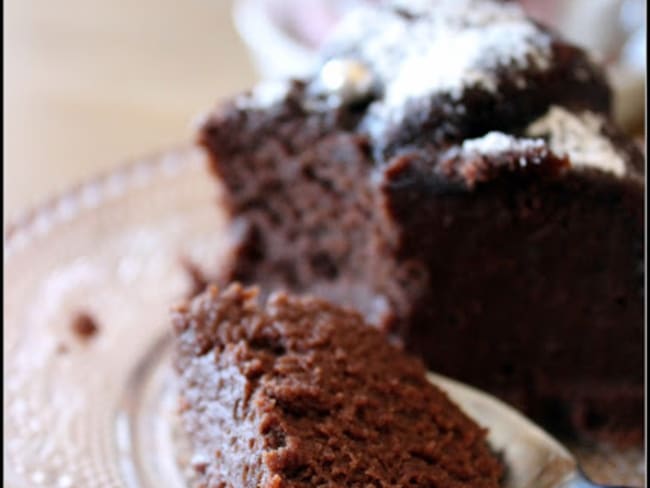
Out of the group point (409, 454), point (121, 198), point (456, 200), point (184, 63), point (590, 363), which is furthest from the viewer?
point (184, 63)

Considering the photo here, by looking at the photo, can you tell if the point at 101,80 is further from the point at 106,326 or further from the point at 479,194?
the point at 479,194

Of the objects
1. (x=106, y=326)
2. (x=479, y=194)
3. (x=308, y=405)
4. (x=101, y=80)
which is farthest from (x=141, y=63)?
(x=308, y=405)

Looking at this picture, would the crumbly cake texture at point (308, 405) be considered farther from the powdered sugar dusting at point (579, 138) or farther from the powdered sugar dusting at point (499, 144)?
the powdered sugar dusting at point (579, 138)

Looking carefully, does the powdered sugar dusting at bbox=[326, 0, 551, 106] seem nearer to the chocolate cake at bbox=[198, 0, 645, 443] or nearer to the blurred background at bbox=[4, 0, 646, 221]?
the chocolate cake at bbox=[198, 0, 645, 443]

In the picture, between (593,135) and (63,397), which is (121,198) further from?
(593,135)

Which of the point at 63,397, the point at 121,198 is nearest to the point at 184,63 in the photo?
the point at 121,198

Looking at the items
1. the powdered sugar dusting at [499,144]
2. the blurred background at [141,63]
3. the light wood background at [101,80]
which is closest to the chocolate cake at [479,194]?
the powdered sugar dusting at [499,144]
